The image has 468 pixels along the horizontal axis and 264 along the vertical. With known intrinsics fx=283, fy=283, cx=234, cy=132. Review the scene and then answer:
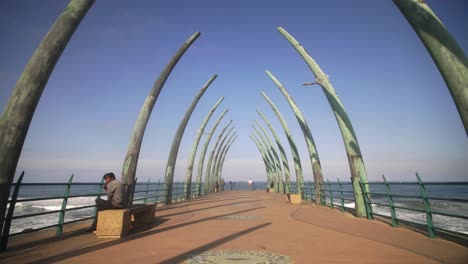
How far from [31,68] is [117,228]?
11.8 feet

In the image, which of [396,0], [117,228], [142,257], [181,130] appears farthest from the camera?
[181,130]

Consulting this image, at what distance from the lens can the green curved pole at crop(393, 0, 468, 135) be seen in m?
4.66

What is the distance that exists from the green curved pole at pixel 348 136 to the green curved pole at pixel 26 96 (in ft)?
28.3

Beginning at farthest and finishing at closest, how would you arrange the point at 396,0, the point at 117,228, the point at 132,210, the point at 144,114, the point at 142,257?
1. the point at 144,114
2. the point at 132,210
3. the point at 117,228
4. the point at 396,0
5. the point at 142,257

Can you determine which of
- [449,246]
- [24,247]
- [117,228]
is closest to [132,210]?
[117,228]

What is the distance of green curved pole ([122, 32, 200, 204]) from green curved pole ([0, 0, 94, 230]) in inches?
204

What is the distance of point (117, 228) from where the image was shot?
20.4ft

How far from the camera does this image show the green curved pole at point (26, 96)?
4.50 meters

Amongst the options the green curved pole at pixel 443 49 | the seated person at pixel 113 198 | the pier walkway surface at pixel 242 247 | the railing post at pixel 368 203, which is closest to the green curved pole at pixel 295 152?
the railing post at pixel 368 203

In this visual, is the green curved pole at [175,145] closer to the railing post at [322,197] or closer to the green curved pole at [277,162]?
the railing post at [322,197]

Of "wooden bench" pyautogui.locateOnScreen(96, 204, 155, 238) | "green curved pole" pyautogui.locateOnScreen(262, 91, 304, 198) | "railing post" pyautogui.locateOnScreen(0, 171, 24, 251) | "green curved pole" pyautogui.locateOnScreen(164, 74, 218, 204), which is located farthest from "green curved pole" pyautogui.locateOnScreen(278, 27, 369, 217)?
"green curved pole" pyautogui.locateOnScreen(262, 91, 304, 198)

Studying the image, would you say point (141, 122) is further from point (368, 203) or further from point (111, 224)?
point (368, 203)

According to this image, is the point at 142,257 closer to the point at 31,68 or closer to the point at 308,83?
the point at 31,68

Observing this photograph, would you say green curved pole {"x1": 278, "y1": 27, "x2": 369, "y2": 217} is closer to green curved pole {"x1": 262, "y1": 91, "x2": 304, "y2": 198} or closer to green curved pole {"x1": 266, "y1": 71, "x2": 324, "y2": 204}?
green curved pole {"x1": 266, "y1": 71, "x2": 324, "y2": 204}
